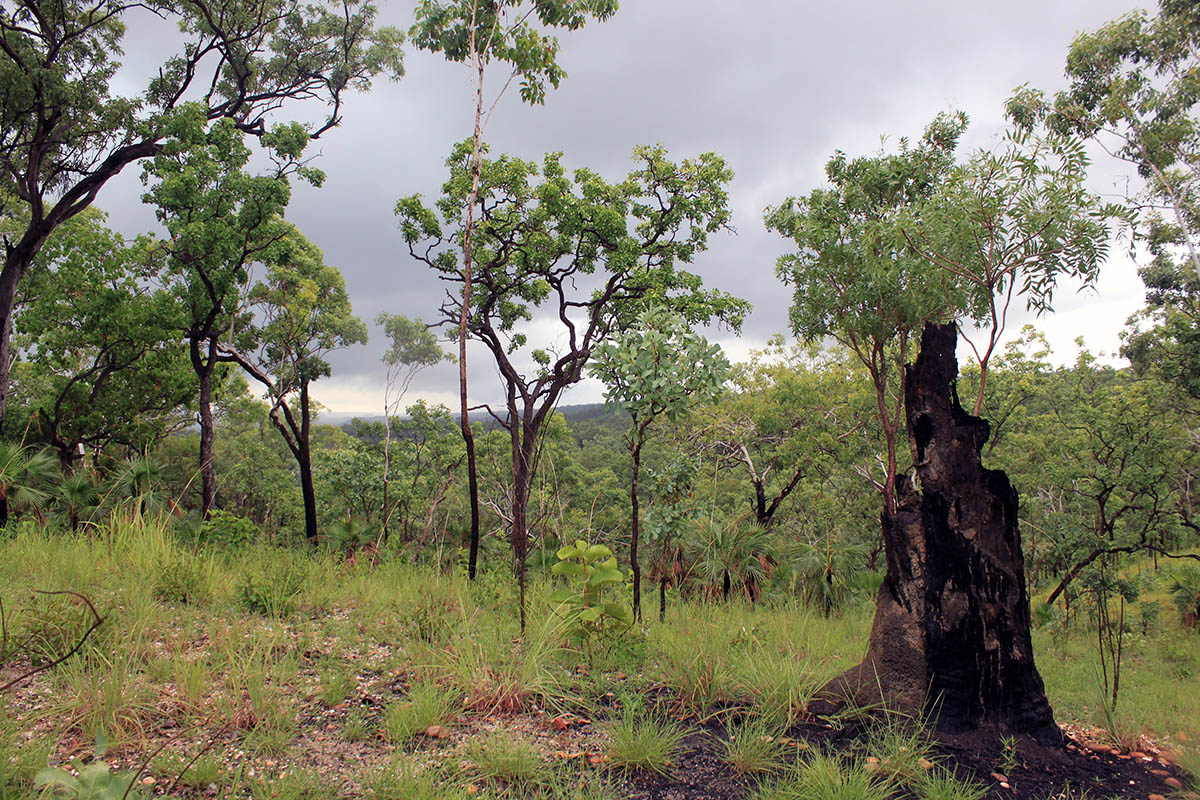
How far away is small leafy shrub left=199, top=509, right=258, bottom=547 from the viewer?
826 centimetres

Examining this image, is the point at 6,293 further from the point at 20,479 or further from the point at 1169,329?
the point at 1169,329

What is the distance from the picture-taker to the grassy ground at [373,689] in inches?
128

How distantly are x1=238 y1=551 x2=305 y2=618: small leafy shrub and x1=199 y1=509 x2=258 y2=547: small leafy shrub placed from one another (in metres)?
2.15

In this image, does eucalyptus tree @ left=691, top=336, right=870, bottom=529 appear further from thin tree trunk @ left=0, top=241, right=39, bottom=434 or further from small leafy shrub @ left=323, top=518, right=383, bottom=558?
thin tree trunk @ left=0, top=241, right=39, bottom=434

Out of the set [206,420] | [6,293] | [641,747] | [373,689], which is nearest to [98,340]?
[6,293]

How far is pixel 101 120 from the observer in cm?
Result: 1591

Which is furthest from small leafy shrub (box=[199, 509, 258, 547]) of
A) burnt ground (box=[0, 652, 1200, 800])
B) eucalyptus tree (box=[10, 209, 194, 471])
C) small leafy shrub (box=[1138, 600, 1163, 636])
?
small leafy shrub (box=[1138, 600, 1163, 636])

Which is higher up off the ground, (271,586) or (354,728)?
(271,586)

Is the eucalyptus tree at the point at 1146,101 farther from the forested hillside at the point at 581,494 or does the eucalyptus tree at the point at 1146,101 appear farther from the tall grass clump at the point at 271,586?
the tall grass clump at the point at 271,586

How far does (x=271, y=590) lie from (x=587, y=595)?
9.63 feet

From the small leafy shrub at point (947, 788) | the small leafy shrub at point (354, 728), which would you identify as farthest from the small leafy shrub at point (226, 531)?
the small leafy shrub at point (947, 788)

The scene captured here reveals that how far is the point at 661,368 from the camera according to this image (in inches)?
222

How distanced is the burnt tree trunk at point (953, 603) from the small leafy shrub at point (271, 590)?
4.60 metres

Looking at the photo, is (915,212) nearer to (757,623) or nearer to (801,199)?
(801,199)
